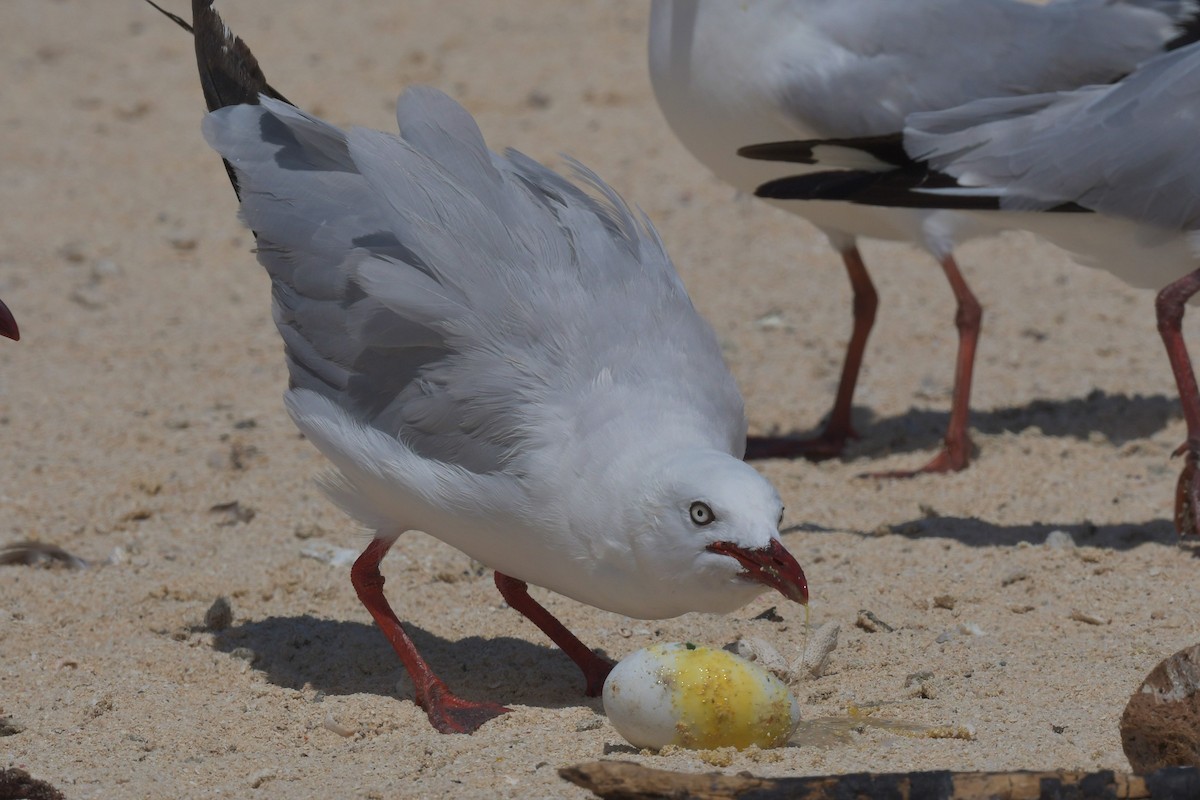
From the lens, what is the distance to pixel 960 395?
6.43 m

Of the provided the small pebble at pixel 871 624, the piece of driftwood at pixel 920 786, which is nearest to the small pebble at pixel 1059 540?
the small pebble at pixel 871 624

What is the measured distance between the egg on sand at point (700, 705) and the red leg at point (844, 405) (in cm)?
303

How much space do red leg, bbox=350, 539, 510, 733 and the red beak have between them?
3.02ft

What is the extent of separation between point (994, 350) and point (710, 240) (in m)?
1.89

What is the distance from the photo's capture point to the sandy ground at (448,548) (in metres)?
3.83

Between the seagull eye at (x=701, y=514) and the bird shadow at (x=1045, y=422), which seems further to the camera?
the bird shadow at (x=1045, y=422)

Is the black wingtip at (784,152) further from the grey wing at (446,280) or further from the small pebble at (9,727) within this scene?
the small pebble at (9,727)

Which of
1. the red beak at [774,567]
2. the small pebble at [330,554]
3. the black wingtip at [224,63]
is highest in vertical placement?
the black wingtip at [224,63]

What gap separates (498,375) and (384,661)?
1112mm

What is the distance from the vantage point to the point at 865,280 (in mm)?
7066

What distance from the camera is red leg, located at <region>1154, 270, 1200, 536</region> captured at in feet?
17.4

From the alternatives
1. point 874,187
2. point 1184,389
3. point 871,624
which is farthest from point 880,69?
point 871,624

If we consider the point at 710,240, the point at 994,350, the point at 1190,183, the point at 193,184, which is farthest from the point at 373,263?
the point at 193,184

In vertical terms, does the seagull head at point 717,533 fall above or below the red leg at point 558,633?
above
